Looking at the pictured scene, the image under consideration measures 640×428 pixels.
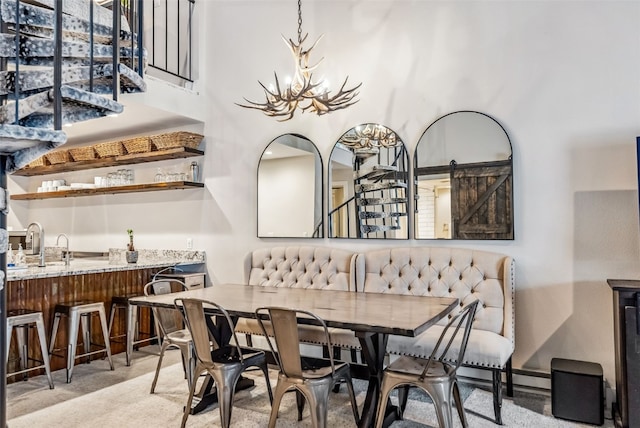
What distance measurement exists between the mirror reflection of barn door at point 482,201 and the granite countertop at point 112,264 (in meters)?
2.92

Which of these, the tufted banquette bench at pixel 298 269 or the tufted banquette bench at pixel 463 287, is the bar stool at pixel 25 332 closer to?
the tufted banquette bench at pixel 298 269

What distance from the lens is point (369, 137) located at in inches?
167

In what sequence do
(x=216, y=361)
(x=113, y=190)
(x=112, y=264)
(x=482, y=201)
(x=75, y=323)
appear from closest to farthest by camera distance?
(x=216, y=361), (x=482, y=201), (x=75, y=323), (x=112, y=264), (x=113, y=190)

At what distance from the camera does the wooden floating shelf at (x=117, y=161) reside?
5.11 meters

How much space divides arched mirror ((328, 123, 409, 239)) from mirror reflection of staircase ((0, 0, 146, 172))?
212 cm

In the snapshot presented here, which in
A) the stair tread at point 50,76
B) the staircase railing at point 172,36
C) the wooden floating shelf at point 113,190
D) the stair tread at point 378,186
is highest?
the staircase railing at point 172,36

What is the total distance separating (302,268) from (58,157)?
13.1 ft

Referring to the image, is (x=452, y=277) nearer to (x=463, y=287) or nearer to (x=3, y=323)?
(x=463, y=287)

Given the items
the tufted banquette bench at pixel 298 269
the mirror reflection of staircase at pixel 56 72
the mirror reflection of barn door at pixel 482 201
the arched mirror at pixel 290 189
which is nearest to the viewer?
the mirror reflection of staircase at pixel 56 72

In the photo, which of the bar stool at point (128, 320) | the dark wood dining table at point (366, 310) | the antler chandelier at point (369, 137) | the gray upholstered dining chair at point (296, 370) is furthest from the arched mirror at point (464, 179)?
the bar stool at point (128, 320)

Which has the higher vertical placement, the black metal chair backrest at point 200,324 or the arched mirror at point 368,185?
the arched mirror at point 368,185

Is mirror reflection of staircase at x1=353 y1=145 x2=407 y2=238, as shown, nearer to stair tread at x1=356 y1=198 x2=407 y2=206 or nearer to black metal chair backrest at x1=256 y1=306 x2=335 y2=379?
stair tread at x1=356 y1=198 x2=407 y2=206

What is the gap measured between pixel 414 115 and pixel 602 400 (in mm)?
2572

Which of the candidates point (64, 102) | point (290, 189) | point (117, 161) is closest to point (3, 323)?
point (64, 102)
